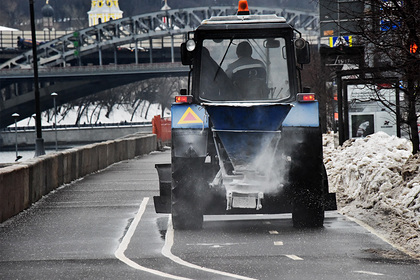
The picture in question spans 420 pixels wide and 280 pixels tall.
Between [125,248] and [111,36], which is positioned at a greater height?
[111,36]

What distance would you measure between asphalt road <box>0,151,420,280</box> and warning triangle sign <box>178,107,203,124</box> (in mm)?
1541

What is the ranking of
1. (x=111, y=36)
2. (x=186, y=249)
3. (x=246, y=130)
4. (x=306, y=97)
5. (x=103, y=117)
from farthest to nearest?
1. (x=111, y=36)
2. (x=103, y=117)
3. (x=306, y=97)
4. (x=246, y=130)
5. (x=186, y=249)

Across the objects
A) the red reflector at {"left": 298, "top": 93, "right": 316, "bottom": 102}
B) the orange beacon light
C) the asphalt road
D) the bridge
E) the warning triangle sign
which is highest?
the bridge

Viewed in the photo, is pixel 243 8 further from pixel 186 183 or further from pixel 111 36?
pixel 111 36

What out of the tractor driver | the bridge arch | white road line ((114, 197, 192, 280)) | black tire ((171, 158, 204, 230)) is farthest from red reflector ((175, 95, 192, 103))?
the bridge arch

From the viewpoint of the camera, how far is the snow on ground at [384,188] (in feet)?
40.5

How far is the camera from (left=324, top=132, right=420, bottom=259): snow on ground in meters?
12.4

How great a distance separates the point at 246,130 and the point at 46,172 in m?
10.1

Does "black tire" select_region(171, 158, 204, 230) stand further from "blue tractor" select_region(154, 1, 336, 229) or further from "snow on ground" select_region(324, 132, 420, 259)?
"snow on ground" select_region(324, 132, 420, 259)

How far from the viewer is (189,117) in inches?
500

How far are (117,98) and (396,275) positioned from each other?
123 metres

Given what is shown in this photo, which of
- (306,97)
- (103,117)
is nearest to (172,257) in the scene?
(306,97)

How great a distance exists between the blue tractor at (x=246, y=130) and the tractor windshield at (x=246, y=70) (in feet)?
0.05

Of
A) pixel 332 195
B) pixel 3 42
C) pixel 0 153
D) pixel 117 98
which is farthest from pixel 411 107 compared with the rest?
pixel 3 42
